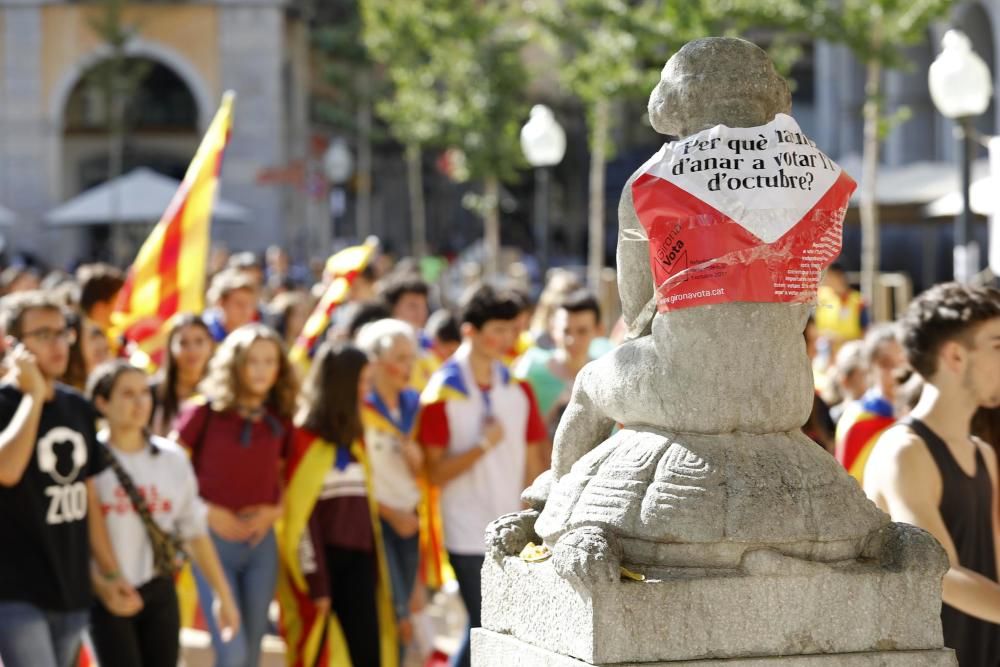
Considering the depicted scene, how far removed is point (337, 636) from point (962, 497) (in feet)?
12.4

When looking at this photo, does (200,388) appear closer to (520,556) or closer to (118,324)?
(118,324)

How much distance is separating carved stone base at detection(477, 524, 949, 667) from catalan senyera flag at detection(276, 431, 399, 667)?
13.8 feet

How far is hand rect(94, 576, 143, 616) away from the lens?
705cm

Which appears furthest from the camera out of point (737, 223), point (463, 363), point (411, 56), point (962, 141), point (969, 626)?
point (411, 56)

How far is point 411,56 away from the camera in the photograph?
111 feet

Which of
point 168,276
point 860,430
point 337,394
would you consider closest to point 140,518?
point 337,394

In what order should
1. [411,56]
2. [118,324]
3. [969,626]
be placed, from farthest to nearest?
[411,56]
[118,324]
[969,626]

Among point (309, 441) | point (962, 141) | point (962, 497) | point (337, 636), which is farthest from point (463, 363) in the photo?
point (962, 141)

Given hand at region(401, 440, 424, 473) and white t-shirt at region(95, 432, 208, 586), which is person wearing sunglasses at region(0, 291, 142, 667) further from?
hand at region(401, 440, 424, 473)

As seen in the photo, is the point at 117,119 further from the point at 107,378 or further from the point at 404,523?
the point at 107,378

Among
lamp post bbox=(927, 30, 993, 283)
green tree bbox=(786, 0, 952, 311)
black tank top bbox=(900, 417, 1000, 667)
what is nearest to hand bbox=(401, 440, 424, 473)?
black tank top bbox=(900, 417, 1000, 667)

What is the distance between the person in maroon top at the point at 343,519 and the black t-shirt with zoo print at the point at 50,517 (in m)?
1.74

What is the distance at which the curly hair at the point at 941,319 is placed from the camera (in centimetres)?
546

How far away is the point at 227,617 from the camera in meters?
7.67
